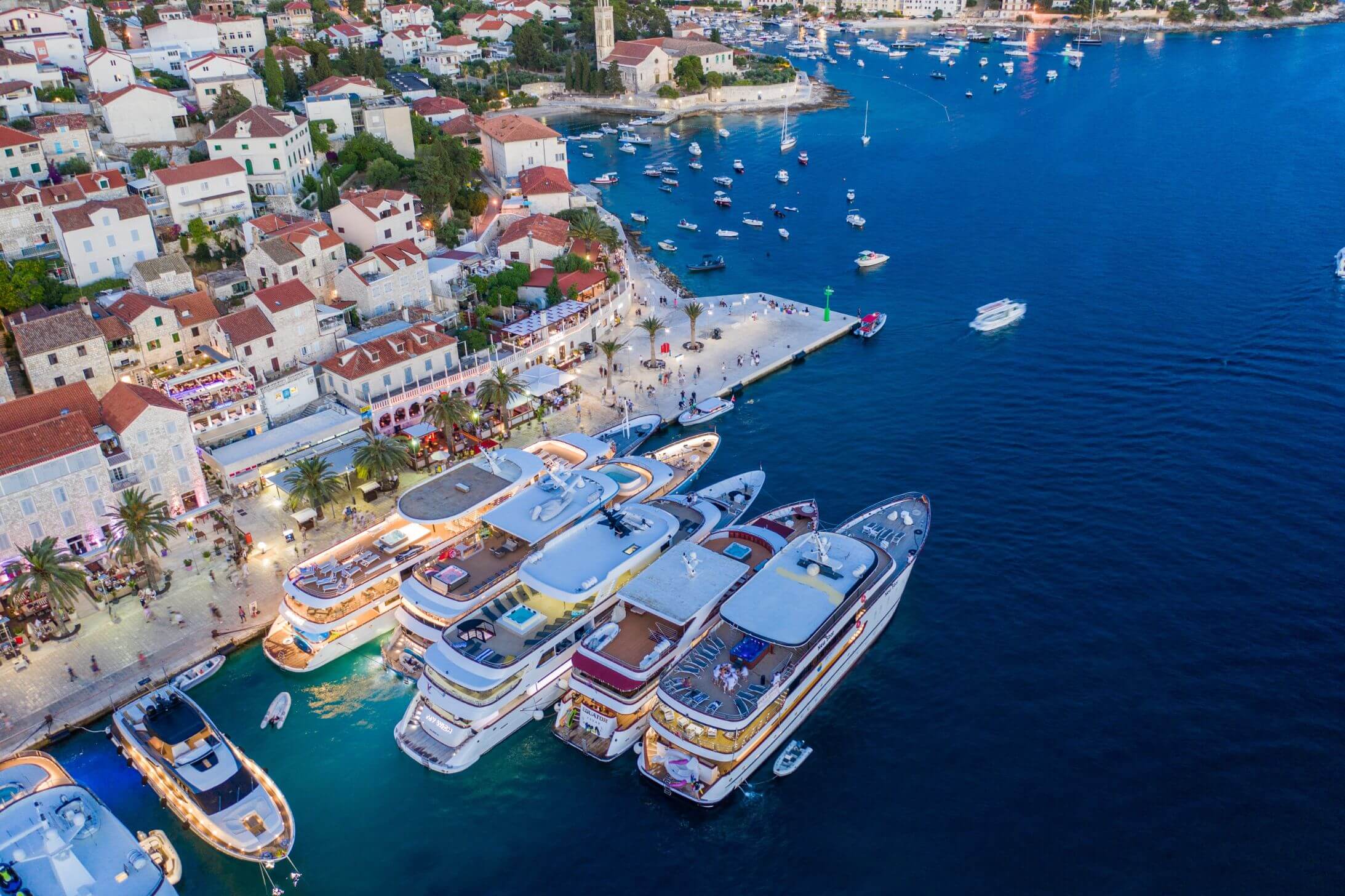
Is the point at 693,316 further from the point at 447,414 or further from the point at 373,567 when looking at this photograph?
the point at 373,567

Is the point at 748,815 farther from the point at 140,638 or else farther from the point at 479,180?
the point at 479,180

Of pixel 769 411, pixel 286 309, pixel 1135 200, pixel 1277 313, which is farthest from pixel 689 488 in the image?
pixel 1135 200

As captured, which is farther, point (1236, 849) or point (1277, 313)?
point (1277, 313)

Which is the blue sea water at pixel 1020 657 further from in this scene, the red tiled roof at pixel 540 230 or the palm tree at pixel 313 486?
the red tiled roof at pixel 540 230

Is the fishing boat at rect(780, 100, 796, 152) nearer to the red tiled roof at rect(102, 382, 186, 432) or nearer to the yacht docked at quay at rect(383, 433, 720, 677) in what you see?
the yacht docked at quay at rect(383, 433, 720, 677)

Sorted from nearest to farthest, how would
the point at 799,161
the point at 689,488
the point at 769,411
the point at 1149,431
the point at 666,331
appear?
1. the point at 689,488
2. the point at 1149,431
3. the point at 769,411
4. the point at 666,331
5. the point at 799,161

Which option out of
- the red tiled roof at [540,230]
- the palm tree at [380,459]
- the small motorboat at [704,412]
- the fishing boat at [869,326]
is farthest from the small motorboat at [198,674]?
the fishing boat at [869,326]

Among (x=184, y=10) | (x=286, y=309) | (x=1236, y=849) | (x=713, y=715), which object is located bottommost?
(x=1236, y=849)

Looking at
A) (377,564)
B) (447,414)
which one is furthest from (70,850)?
(447,414)

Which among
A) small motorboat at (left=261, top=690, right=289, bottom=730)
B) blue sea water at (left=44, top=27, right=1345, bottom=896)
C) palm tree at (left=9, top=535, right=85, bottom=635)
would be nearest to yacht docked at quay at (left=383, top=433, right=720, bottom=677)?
blue sea water at (left=44, top=27, right=1345, bottom=896)
